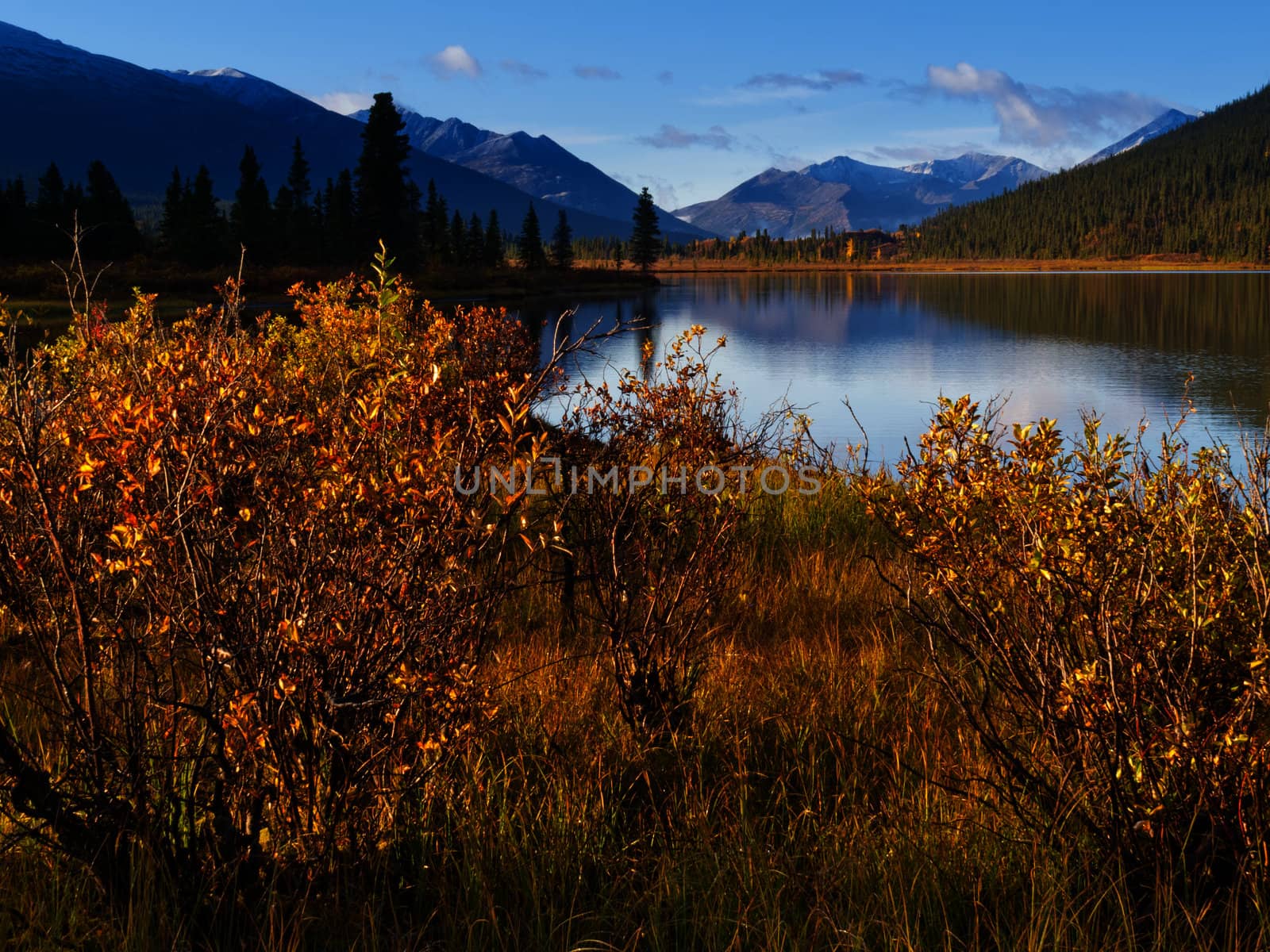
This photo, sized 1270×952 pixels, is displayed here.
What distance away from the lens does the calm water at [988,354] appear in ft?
73.7

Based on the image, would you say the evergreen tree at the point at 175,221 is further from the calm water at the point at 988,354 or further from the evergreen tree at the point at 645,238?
the evergreen tree at the point at 645,238

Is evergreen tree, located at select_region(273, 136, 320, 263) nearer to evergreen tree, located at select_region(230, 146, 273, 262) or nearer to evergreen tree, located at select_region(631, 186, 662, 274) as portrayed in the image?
evergreen tree, located at select_region(230, 146, 273, 262)

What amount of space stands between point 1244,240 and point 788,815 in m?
169

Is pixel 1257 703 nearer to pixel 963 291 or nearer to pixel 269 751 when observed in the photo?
pixel 269 751

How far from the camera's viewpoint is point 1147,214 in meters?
176

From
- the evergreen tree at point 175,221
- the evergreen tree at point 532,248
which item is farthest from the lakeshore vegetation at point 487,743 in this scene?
the evergreen tree at point 532,248

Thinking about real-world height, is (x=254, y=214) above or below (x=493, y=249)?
above

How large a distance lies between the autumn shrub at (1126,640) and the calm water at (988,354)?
2.06 ft

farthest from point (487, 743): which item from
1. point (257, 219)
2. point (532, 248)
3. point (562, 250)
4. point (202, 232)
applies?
point (562, 250)

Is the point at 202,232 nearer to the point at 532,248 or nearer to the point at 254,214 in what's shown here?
the point at 254,214

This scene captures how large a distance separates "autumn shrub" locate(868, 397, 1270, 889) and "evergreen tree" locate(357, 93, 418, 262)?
189ft

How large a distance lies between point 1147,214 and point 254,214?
542ft

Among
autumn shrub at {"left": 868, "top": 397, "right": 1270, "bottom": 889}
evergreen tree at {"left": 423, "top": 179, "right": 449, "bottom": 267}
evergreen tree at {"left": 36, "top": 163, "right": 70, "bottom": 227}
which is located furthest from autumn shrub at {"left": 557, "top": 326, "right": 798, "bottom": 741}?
evergreen tree at {"left": 423, "top": 179, "right": 449, "bottom": 267}

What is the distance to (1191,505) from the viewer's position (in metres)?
3.27
